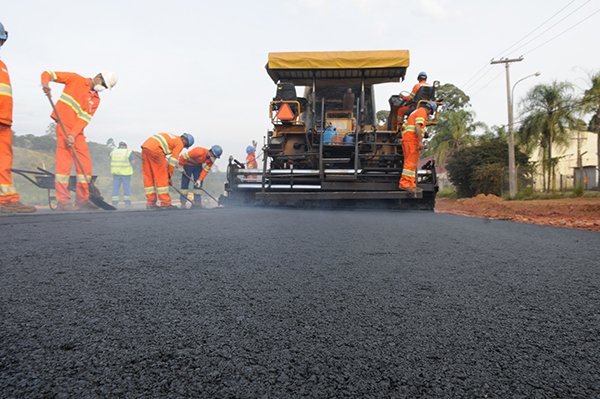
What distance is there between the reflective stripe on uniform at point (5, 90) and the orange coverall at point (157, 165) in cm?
243

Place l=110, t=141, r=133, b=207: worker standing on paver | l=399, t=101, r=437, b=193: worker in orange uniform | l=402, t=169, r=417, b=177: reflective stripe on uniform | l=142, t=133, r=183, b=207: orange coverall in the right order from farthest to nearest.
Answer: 1. l=110, t=141, r=133, b=207: worker standing on paver
2. l=142, t=133, r=183, b=207: orange coverall
3. l=402, t=169, r=417, b=177: reflective stripe on uniform
4. l=399, t=101, r=437, b=193: worker in orange uniform

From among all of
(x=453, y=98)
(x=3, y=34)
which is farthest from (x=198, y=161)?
(x=453, y=98)

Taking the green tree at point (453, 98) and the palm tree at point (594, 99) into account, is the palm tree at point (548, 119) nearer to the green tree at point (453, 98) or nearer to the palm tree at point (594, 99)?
the palm tree at point (594, 99)

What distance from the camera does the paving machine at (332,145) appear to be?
583cm

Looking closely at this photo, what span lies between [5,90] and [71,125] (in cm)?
100

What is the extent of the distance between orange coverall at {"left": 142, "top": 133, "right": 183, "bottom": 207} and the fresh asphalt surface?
188 inches

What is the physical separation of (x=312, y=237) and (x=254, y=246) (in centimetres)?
61

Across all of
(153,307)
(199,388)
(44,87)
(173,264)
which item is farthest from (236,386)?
(44,87)

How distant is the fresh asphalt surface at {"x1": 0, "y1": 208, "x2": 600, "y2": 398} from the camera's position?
0.80m

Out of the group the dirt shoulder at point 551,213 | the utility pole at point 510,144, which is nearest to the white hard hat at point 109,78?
the dirt shoulder at point 551,213

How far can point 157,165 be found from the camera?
6.98 meters

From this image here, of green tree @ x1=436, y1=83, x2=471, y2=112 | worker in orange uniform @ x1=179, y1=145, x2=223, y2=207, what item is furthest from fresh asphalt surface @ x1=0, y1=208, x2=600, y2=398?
green tree @ x1=436, y1=83, x2=471, y2=112

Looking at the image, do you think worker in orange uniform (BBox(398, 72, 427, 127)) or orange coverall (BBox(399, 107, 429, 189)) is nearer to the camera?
orange coverall (BBox(399, 107, 429, 189))

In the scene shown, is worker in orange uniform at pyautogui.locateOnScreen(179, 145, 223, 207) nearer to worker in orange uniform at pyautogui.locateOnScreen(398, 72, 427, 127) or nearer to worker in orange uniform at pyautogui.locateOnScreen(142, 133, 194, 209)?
worker in orange uniform at pyautogui.locateOnScreen(142, 133, 194, 209)
